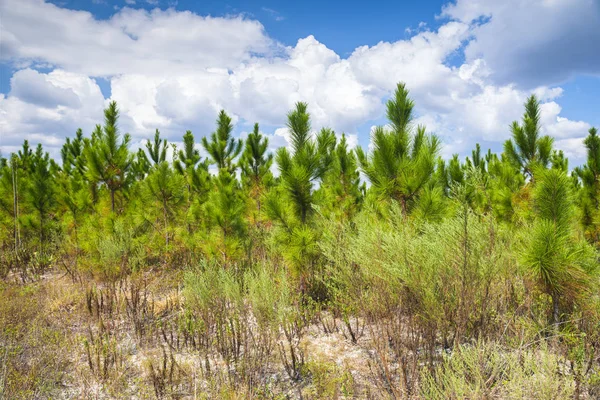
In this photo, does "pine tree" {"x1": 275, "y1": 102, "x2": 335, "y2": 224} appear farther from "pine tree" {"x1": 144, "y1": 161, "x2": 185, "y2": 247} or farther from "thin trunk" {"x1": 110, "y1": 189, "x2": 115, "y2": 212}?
"thin trunk" {"x1": 110, "y1": 189, "x2": 115, "y2": 212}

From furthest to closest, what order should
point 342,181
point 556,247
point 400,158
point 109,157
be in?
point 342,181
point 109,157
point 400,158
point 556,247

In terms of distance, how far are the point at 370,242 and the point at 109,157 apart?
757 centimetres

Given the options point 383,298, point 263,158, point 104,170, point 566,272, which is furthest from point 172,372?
point 263,158

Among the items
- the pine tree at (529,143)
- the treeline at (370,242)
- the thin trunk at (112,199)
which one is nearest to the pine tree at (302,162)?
the treeline at (370,242)

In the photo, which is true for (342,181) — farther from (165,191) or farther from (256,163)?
(165,191)

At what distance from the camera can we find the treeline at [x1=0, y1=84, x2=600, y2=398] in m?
4.00

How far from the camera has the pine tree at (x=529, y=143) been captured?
6148 mm

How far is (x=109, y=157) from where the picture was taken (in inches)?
364

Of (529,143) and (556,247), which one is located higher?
(529,143)

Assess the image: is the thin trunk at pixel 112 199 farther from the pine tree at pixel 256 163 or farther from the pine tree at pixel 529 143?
the pine tree at pixel 529 143

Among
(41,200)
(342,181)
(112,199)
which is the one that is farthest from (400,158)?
(41,200)

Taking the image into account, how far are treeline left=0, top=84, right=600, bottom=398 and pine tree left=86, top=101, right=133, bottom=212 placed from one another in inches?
1.3

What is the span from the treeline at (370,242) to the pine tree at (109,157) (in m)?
0.03

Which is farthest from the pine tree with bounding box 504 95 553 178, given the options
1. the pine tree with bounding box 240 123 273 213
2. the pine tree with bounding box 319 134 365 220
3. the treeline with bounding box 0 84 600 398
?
the pine tree with bounding box 240 123 273 213
